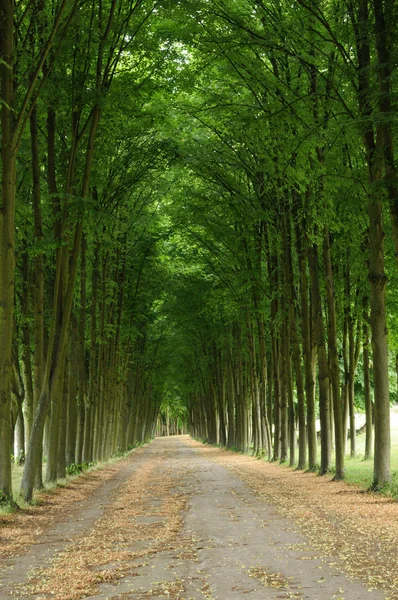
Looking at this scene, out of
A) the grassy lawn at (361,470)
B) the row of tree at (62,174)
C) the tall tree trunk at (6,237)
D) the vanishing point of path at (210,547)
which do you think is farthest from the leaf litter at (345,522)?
the row of tree at (62,174)

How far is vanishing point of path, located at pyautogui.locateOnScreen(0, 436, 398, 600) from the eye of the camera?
642 cm

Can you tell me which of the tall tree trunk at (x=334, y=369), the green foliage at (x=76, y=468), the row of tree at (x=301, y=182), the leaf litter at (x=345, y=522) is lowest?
the green foliage at (x=76, y=468)

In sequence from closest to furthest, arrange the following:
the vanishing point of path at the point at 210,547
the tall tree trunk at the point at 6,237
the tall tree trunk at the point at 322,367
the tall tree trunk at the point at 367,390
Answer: the vanishing point of path at the point at 210,547 < the tall tree trunk at the point at 6,237 < the tall tree trunk at the point at 322,367 < the tall tree trunk at the point at 367,390

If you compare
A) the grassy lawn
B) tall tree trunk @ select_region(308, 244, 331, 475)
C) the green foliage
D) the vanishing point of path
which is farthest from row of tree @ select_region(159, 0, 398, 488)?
the green foliage

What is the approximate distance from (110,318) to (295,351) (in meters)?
10.7

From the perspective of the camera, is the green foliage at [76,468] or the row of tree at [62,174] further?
the green foliage at [76,468]

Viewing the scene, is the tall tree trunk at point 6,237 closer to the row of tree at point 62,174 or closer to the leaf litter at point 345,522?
the row of tree at point 62,174

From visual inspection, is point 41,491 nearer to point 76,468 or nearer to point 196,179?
point 76,468

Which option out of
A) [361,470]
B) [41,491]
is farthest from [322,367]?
[41,491]

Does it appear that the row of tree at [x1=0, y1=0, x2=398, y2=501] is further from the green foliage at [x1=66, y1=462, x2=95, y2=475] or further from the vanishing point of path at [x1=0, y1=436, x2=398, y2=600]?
the vanishing point of path at [x1=0, y1=436, x2=398, y2=600]

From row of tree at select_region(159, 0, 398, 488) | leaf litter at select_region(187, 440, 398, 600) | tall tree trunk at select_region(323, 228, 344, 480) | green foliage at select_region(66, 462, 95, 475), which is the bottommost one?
green foliage at select_region(66, 462, 95, 475)

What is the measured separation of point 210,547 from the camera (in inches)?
337

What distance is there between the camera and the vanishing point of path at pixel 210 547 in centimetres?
642

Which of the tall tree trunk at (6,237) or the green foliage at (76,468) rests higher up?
the tall tree trunk at (6,237)
